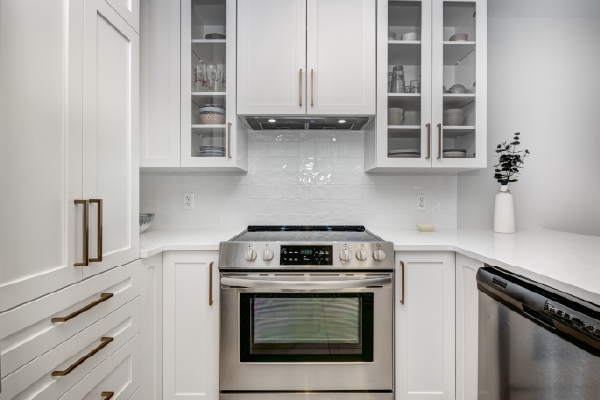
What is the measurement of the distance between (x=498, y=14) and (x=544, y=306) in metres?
2.10

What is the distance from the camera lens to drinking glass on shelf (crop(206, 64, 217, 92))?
1934 millimetres

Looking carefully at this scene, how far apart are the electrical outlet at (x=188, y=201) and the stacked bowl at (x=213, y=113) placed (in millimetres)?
607

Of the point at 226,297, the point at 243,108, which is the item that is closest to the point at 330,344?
the point at 226,297

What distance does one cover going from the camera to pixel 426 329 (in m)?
1.67

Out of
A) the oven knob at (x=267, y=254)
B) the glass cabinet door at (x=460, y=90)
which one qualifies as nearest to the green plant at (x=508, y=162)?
the glass cabinet door at (x=460, y=90)

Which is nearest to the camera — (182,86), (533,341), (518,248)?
(533,341)

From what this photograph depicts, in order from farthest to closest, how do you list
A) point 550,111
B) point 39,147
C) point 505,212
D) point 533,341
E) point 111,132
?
point 550,111
point 505,212
point 111,132
point 533,341
point 39,147

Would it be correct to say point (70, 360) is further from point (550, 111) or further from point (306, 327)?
point (550, 111)

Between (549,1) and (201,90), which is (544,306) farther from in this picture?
(549,1)

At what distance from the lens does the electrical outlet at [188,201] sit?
2307mm

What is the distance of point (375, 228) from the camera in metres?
2.31

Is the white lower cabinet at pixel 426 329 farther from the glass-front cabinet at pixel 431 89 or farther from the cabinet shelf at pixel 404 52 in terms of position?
the cabinet shelf at pixel 404 52

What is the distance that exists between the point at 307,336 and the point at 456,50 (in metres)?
1.85

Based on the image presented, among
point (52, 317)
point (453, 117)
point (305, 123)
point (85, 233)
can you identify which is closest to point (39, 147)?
point (85, 233)
